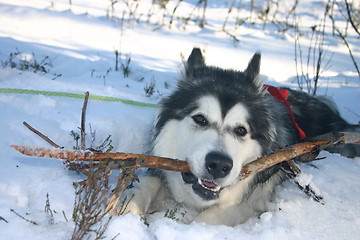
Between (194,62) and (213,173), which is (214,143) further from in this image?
(194,62)

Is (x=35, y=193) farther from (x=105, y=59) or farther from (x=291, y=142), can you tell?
(x=105, y=59)

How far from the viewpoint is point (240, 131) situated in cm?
254

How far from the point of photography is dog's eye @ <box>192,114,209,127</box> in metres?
2.51

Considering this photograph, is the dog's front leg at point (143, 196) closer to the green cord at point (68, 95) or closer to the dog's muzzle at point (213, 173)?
the dog's muzzle at point (213, 173)

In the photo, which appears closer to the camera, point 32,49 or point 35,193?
point 35,193

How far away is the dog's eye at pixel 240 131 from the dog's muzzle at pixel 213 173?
368mm

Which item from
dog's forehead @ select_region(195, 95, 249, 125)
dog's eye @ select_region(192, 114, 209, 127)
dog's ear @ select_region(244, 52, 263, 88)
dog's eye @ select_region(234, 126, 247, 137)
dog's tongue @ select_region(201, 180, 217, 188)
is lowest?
dog's tongue @ select_region(201, 180, 217, 188)

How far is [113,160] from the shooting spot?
1.93 meters

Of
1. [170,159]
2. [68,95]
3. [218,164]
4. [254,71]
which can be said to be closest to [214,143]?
[218,164]

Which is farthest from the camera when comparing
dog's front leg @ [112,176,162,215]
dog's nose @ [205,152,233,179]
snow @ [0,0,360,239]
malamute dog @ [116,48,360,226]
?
dog's front leg @ [112,176,162,215]

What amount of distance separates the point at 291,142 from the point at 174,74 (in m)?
2.85

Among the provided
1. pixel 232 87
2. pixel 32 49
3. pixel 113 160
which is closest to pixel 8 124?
pixel 113 160

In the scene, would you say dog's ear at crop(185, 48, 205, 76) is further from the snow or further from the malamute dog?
the snow

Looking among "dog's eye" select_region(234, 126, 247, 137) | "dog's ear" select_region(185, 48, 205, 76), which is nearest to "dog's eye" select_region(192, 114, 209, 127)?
"dog's eye" select_region(234, 126, 247, 137)
